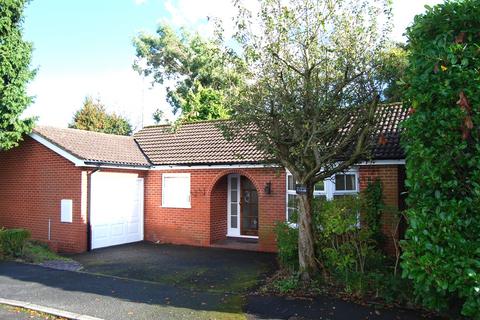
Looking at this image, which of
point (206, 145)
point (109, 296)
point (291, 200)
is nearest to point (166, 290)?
point (109, 296)

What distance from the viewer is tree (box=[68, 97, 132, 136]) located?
1266 inches

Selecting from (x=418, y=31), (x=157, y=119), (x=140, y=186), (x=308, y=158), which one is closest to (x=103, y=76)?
(x=157, y=119)

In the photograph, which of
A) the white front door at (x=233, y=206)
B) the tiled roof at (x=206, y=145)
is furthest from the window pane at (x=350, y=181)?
the white front door at (x=233, y=206)

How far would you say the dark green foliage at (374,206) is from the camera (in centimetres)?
1017

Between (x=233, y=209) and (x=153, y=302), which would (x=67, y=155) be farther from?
(x=153, y=302)

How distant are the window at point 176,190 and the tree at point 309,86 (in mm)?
6691

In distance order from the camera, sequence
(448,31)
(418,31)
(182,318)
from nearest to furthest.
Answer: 1. (448,31)
2. (418,31)
3. (182,318)

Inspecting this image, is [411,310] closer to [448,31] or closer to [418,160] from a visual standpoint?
[418,160]

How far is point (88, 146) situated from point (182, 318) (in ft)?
31.2

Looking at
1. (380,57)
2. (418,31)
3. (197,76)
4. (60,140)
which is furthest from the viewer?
(197,76)

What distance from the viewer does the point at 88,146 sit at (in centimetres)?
1455

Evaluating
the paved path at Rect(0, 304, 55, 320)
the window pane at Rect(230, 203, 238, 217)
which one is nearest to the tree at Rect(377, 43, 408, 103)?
the paved path at Rect(0, 304, 55, 320)

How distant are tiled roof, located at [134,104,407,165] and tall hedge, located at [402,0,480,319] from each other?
18.5ft

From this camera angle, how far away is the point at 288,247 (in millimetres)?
9555
